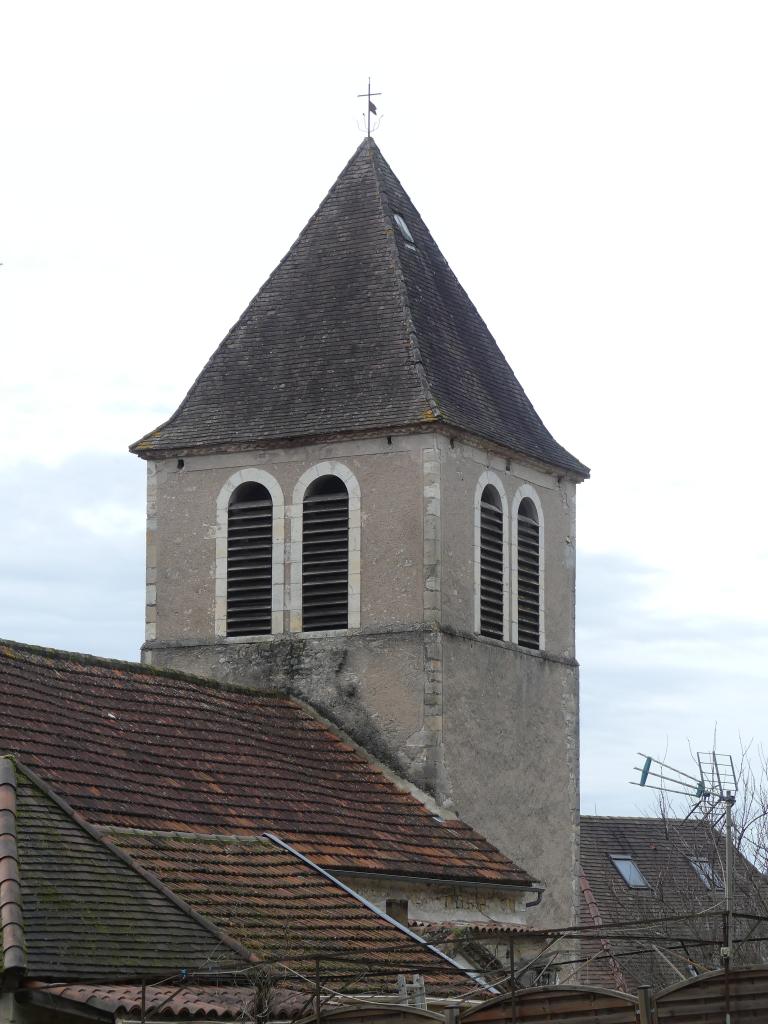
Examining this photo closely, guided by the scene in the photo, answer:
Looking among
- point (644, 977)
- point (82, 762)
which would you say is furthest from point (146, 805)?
point (644, 977)

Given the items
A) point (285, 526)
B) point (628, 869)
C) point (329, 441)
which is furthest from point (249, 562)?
point (628, 869)

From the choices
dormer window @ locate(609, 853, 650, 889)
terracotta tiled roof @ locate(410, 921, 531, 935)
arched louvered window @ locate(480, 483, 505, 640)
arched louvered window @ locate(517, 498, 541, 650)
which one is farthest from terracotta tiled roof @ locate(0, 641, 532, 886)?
dormer window @ locate(609, 853, 650, 889)

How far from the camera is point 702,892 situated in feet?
117

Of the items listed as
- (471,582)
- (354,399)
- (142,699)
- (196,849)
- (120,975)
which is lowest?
(120,975)

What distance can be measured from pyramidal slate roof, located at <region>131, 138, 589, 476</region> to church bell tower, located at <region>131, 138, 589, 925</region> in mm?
31

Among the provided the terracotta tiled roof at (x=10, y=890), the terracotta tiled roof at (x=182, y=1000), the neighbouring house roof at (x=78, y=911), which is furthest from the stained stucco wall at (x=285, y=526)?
the terracotta tiled roof at (x=182, y=1000)

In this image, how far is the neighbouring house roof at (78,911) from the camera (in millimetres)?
13477

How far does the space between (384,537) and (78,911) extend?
30.3 ft

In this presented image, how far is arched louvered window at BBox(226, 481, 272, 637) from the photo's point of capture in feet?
76.3

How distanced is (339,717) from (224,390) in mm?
4514

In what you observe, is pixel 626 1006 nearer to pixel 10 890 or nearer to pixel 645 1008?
pixel 645 1008

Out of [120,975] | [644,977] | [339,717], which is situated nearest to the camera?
[120,975]

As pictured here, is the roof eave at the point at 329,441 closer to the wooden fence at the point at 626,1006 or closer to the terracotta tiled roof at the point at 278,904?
the terracotta tiled roof at the point at 278,904

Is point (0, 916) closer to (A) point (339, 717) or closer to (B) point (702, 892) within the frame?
(A) point (339, 717)
